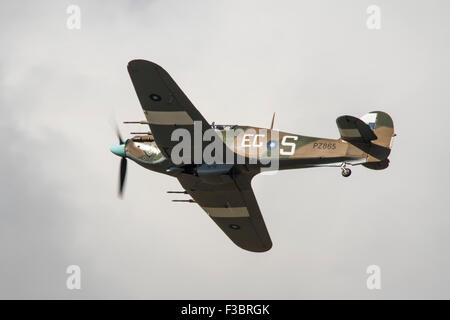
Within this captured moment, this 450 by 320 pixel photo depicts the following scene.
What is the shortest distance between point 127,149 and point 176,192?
2.04 m

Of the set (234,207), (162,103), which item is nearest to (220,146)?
(162,103)

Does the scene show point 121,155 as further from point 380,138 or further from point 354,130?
point 380,138

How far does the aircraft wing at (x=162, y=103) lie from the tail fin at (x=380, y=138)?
4344 millimetres

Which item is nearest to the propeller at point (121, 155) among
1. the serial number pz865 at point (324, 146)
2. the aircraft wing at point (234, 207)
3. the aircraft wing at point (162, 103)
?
the aircraft wing at point (234, 207)

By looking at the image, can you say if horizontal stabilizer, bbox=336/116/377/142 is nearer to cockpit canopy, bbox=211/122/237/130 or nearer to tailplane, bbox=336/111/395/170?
tailplane, bbox=336/111/395/170

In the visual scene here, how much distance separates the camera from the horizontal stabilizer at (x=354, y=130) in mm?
24391

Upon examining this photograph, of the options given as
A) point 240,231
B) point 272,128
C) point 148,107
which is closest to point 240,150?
point 272,128

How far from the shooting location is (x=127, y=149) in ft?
91.9

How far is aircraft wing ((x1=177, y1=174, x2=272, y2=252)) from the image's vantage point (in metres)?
27.7

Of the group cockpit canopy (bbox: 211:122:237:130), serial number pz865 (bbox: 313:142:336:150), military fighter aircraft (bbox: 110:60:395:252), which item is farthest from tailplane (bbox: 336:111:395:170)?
cockpit canopy (bbox: 211:122:237:130)

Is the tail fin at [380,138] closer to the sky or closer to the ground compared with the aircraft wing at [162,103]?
closer to the ground

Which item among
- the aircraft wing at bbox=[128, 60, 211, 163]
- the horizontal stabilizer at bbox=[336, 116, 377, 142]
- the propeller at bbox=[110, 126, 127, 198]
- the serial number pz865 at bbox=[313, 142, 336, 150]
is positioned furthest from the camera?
the propeller at bbox=[110, 126, 127, 198]

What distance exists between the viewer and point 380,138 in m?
25.4

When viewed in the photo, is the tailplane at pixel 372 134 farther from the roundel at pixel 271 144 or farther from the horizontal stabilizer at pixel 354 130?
the roundel at pixel 271 144
